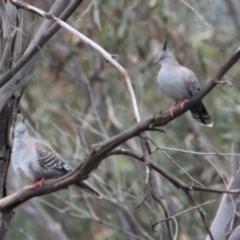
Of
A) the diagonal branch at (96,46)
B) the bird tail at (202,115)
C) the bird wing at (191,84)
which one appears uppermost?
the diagonal branch at (96,46)

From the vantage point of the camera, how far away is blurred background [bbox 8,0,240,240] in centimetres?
783

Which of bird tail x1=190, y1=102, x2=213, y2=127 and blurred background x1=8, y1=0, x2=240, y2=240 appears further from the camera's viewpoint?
blurred background x1=8, y1=0, x2=240, y2=240

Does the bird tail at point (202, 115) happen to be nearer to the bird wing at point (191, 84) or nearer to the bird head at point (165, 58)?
the bird wing at point (191, 84)

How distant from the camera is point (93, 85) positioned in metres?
8.65

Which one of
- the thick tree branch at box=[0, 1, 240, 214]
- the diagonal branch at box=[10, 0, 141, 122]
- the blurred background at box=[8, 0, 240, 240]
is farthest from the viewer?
the blurred background at box=[8, 0, 240, 240]

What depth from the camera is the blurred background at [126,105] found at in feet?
25.7

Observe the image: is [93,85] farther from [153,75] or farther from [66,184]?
[66,184]

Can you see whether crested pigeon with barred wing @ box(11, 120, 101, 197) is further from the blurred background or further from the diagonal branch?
the blurred background

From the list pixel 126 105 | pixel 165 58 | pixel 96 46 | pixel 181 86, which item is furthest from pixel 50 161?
pixel 126 105

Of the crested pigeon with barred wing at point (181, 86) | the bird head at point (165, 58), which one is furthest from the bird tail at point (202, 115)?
the bird head at point (165, 58)

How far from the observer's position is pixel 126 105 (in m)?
9.11

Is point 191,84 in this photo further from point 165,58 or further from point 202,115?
point 165,58

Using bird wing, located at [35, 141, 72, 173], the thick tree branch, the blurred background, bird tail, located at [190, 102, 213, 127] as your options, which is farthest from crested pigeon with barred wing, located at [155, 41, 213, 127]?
the blurred background

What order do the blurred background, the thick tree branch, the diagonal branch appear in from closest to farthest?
the thick tree branch → the diagonal branch → the blurred background
